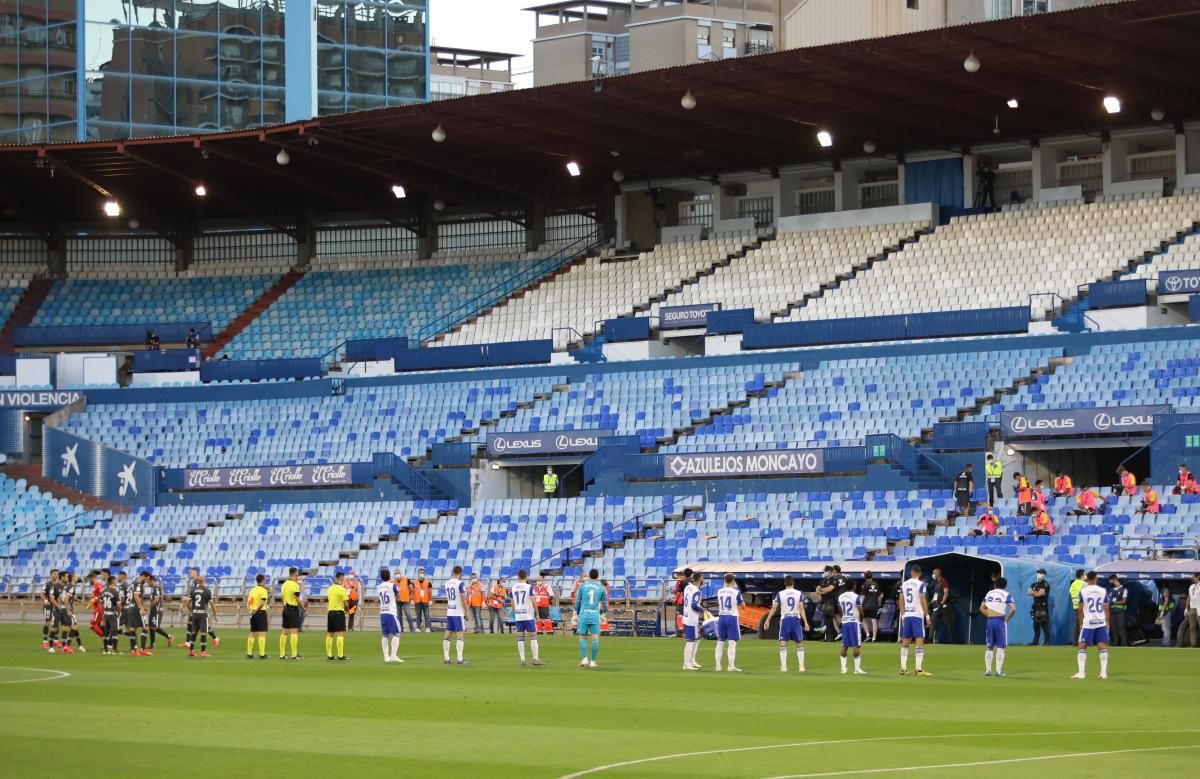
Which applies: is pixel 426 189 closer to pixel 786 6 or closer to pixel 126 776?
pixel 786 6

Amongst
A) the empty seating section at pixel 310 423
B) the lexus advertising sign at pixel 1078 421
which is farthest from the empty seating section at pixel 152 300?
the lexus advertising sign at pixel 1078 421

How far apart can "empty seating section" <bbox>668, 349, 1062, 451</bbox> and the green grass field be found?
15427 millimetres

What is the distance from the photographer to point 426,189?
199 ft

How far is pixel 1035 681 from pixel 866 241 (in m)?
31.6

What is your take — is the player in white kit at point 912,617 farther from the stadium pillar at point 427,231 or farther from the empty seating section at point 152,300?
the stadium pillar at point 427,231

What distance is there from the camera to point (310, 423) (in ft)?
179

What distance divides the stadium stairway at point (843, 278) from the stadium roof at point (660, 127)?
3.31 metres

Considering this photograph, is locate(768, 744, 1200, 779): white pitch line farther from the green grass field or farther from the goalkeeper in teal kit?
the goalkeeper in teal kit

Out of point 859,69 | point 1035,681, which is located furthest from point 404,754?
point 859,69

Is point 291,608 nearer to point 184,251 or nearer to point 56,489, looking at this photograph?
point 56,489

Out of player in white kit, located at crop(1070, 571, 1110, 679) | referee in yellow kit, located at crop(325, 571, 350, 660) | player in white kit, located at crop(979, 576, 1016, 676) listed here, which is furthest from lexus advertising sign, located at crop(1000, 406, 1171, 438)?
referee in yellow kit, located at crop(325, 571, 350, 660)

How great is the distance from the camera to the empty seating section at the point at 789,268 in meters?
53.5

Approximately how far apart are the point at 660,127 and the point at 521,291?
8896 mm

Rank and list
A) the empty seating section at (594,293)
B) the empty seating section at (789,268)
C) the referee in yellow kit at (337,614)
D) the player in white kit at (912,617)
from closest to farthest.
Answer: the player in white kit at (912,617)
the referee in yellow kit at (337,614)
the empty seating section at (789,268)
the empty seating section at (594,293)
